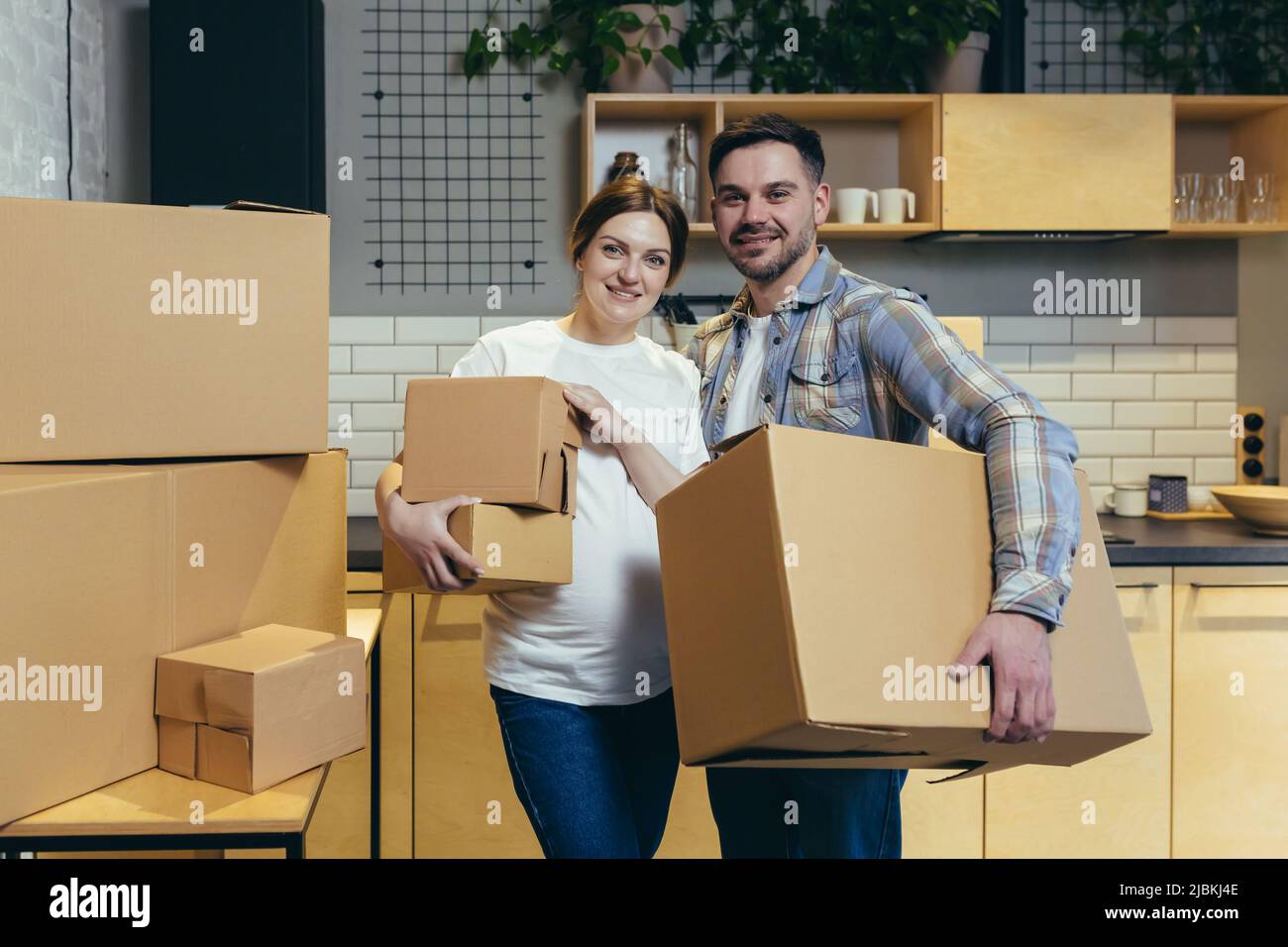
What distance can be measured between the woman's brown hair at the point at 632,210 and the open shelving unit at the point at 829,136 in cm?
115

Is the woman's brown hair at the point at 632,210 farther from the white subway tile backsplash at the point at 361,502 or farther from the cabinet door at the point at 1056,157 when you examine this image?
the white subway tile backsplash at the point at 361,502

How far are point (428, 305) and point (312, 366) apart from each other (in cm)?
166

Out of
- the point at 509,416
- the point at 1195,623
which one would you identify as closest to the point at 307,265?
the point at 509,416

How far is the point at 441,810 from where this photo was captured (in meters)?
2.62

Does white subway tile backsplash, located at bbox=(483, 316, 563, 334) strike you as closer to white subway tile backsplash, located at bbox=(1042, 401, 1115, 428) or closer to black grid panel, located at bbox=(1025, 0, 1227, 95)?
white subway tile backsplash, located at bbox=(1042, 401, 1115, 428)

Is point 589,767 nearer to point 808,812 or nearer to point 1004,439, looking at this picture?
point 808,812

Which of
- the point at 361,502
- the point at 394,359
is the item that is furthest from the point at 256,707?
the point at 394,359

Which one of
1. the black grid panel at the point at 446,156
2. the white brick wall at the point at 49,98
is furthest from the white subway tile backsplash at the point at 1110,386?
the white brick wall at the point at 49,98

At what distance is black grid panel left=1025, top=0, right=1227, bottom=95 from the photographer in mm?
3189

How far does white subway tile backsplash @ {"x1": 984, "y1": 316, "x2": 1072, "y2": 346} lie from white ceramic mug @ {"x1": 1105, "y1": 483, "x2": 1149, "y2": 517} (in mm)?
467

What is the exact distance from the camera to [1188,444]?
323 centimetres

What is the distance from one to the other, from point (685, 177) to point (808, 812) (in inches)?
75.4

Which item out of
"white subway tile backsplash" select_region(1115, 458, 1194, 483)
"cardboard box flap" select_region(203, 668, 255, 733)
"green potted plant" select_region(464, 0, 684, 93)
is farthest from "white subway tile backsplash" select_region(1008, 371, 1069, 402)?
"cardboard box flap" select_region(203, 668, 255, 733)
